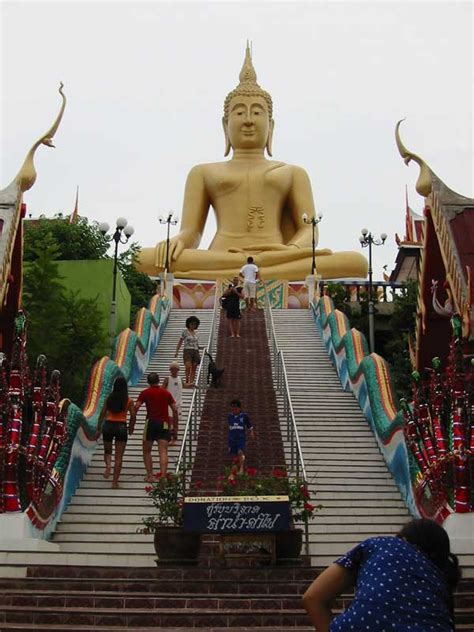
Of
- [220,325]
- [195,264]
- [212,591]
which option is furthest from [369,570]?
[195,264]

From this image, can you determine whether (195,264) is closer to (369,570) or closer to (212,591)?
(212,591)

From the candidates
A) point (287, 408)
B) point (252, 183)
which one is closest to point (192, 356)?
point (287, 408)

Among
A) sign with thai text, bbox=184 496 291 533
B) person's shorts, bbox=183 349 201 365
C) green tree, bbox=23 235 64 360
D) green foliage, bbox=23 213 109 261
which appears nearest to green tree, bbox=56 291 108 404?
green tree, bbox=23 235 64 360

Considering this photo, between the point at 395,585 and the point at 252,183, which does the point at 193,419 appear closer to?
the point at 395,585

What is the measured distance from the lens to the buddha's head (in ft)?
101

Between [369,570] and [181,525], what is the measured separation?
198 inches

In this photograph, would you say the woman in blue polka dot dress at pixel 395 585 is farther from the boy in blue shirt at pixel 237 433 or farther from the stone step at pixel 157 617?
the boy in blue shirt at pixel 237 433

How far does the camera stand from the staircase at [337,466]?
10070 millimetres

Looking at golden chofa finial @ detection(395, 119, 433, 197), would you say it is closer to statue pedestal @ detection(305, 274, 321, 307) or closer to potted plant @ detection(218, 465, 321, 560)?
potted plant @ detection(218, 465, 321, 560)

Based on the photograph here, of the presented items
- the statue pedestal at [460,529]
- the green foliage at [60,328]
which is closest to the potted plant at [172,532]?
the statue pedestal at [460,529]

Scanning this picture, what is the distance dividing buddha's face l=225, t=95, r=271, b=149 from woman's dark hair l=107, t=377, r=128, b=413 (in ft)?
67.1

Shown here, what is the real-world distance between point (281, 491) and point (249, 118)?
76.9 ft

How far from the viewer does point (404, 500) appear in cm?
1108

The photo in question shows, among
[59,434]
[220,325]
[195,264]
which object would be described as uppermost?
[195,264]
